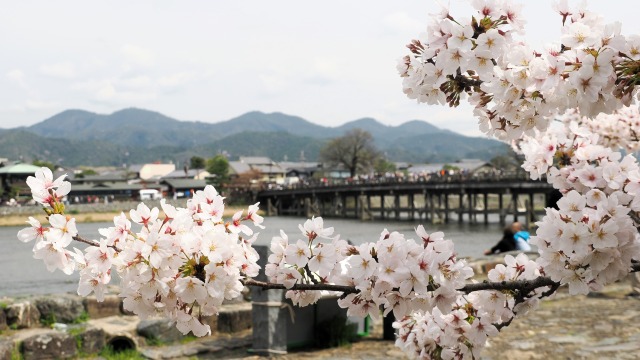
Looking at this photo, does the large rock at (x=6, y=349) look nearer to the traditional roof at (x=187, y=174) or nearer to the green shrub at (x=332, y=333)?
the green shrub at (x=332, y=333)

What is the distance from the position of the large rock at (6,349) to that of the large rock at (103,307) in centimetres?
149

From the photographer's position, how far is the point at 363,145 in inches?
4719

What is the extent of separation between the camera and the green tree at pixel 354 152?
120000mm

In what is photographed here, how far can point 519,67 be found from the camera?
7.57 ft

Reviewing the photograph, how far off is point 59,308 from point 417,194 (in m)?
64.7

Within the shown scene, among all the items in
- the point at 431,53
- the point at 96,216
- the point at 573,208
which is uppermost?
the point at 431,53

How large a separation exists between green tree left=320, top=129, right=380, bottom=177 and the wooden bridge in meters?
21.6

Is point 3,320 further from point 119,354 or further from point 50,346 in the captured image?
point 119,354

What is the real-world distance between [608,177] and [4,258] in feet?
113

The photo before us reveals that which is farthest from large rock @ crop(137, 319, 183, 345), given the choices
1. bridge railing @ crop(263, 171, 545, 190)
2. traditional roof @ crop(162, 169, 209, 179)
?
traditional roof @ crop(162, 169, 209, 179)

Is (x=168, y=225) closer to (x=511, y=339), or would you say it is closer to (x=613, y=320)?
(x=511, y=339)

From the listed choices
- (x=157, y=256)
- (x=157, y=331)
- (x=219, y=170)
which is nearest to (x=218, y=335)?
(x=157, y=331)

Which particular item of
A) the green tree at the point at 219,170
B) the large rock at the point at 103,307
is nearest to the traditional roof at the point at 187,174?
the green tree at the point at 219,170

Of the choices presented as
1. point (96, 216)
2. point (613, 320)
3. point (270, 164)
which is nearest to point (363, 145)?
point (270, 164)
